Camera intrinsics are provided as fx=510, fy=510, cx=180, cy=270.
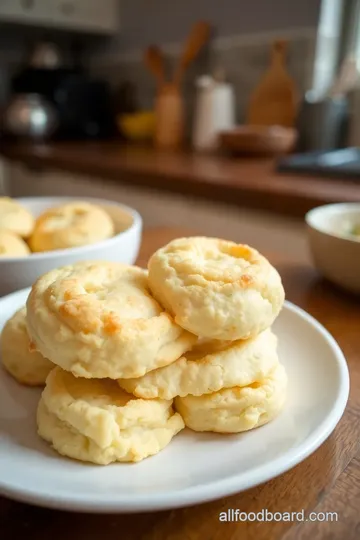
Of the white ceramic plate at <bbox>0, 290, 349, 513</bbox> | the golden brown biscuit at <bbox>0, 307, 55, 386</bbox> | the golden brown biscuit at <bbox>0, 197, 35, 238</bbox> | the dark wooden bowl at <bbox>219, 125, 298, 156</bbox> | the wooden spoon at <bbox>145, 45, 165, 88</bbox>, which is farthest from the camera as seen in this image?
the wooden spoon at <bbox>145, 45, 165, 88</bbox>

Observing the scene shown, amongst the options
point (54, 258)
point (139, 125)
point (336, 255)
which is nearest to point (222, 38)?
point (139, 125)

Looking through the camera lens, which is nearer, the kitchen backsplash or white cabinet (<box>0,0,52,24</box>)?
the kitchen backsplash

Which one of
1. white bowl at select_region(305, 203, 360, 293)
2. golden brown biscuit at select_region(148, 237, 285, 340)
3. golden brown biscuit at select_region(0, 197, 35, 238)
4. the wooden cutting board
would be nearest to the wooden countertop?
the wooden cutting board

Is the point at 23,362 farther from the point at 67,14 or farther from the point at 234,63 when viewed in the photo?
the point at 67,14

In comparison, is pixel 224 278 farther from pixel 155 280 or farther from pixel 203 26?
pixel 203 26

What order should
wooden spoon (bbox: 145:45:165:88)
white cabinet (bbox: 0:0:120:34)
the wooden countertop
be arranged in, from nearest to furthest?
the wooden countertop
white cabinet (bbox: 0:0:120:34)
wooden spoon (bbox: 145:45:165:88)

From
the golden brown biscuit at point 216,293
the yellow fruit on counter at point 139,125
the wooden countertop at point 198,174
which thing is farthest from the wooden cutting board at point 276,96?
the golden brown biscuit at point 216,293

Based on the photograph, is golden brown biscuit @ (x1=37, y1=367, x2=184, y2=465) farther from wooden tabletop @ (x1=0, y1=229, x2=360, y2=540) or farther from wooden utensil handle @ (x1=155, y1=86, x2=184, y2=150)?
wooden utensil handle @ (x1=155, y1=86, x2=184, y2=150)

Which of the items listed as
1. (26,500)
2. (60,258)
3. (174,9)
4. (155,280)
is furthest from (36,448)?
(174,9)
